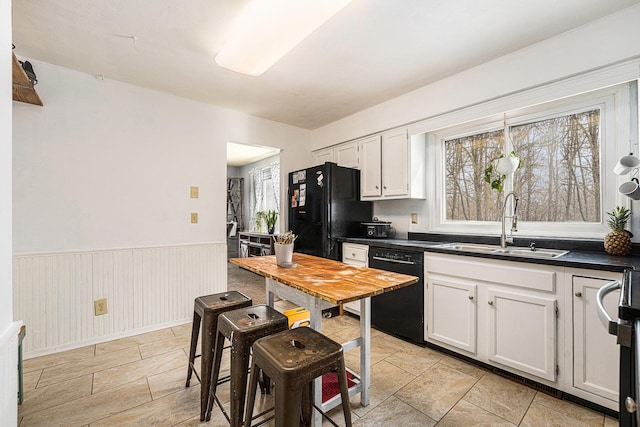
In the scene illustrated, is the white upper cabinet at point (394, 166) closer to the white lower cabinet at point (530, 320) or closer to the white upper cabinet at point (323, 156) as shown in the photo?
the white upper cabinet at point (323, 156)

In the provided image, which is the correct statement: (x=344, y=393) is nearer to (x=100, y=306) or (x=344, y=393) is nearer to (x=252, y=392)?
(x=252, y=392)

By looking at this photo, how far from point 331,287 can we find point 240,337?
499 millimetres

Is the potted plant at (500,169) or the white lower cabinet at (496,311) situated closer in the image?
the white lower cabinet at (496,311)

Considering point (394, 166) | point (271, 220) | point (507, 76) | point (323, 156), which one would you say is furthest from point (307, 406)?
point (271, 220)

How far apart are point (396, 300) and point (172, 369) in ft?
6.41

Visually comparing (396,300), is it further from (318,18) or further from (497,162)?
(318,18)

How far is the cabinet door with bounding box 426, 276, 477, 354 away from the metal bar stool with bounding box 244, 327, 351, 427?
138cm

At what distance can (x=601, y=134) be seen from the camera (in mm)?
2070

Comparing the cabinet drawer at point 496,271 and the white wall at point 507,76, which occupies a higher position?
the white wall at point 507,76

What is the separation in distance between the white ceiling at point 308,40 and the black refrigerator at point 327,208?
3.13 feet

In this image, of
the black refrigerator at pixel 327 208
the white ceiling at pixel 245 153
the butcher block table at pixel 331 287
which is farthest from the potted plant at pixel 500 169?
the white ceiling at pixel 245 153

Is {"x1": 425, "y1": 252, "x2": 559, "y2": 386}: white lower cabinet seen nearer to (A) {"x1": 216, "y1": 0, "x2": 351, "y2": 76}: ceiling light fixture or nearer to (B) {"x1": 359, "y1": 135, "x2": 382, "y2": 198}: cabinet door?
(B) {"x1": 359, "y1": 135, "x2": 382, "y2": 198}: cabinet door

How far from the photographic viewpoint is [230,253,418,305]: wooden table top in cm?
126

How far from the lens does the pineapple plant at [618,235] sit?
181 centimetres
